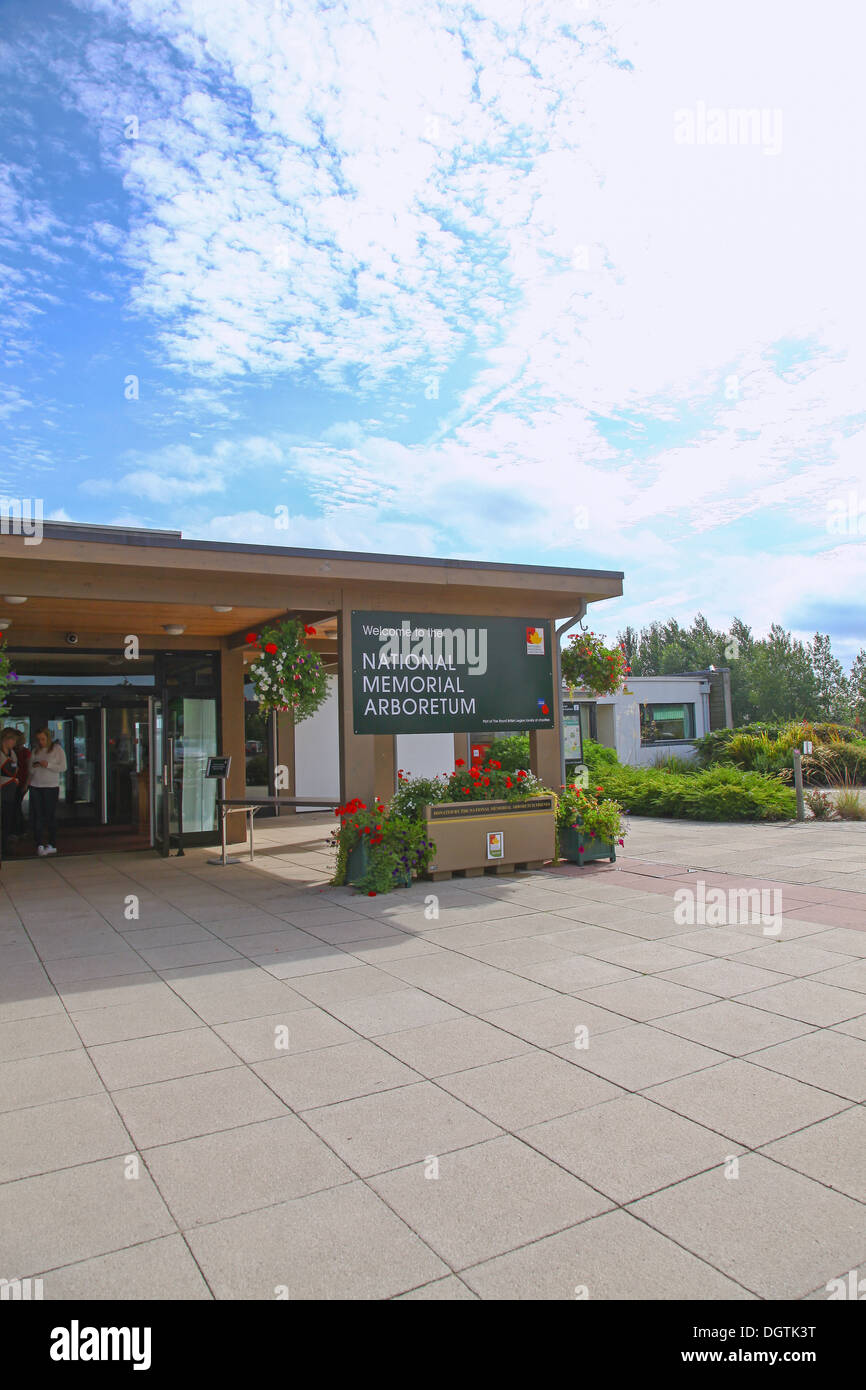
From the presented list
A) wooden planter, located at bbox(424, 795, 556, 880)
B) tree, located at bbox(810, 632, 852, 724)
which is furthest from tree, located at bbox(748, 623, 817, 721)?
wooden planter, located at bbox(424, 795, 556, 880)

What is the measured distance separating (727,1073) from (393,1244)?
1.88 meters

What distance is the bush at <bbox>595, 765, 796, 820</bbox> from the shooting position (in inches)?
546

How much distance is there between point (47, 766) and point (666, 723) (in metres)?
22.9

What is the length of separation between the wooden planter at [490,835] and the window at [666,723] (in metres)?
19.7

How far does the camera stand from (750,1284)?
243cm

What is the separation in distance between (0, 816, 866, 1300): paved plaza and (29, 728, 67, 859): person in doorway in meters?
4.63

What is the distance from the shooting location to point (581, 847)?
9859 mm

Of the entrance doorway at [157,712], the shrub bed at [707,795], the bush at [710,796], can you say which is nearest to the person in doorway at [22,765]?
the entrance doorway at [157,712]

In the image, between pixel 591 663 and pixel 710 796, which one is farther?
pixel 710 796

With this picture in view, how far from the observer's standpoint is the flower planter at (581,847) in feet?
32.4

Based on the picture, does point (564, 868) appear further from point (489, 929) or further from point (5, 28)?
point (5, 28)

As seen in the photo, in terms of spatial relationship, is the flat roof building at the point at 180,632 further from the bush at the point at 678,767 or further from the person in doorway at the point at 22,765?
the bush at the point at 678,767
